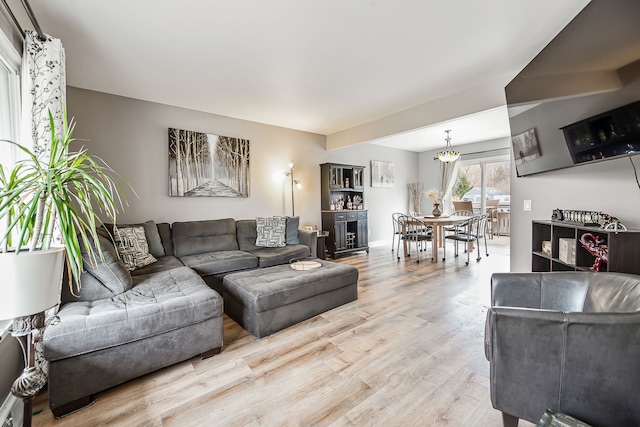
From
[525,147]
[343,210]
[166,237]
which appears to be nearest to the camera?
[525,147]

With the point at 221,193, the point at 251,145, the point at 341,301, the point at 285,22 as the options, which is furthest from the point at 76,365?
the point at 251,145

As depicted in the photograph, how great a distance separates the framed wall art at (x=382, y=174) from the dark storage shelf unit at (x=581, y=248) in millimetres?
4156

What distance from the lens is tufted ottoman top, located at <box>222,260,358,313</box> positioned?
2.33m

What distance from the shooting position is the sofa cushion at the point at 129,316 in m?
1.50

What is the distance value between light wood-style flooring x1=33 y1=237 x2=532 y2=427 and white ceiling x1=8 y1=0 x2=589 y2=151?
261 cm

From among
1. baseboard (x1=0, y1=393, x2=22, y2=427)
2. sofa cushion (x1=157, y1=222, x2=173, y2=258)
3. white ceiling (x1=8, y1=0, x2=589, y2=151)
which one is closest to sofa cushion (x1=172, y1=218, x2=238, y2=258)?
sofa cushion (x1=157, y1=222, x2=173, y2=258)

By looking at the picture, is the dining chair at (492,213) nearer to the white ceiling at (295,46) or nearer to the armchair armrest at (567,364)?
the white ceiling at (295,46)

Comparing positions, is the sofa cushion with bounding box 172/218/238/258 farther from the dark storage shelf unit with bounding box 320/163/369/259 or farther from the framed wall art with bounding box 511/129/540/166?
the framed wall art with bounding box 511/129/540/166

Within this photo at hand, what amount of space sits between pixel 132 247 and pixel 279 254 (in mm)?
1750

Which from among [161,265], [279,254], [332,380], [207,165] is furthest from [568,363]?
[207,165]

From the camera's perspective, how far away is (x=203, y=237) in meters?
3.83

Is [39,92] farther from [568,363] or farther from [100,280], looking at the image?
[568,363]

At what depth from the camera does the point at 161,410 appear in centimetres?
152

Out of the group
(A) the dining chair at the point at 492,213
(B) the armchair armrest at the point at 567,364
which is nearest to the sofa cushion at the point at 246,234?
(B) the armchair armrest at the point at 567,364
